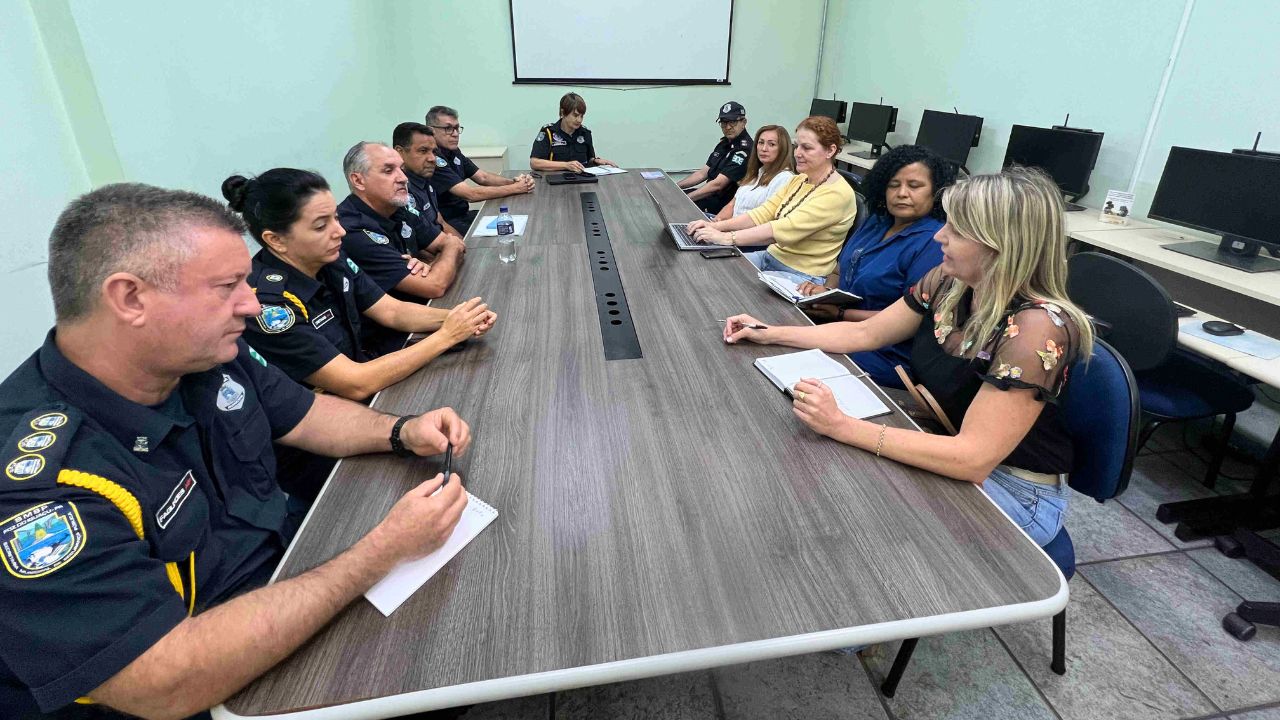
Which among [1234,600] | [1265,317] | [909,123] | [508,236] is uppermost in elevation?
[909,123]

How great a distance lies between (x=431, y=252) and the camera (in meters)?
2.73

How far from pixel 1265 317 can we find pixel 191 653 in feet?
11.8

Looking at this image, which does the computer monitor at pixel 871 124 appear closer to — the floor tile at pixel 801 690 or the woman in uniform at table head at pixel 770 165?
the woman in uniform at table head at pixel 770 165

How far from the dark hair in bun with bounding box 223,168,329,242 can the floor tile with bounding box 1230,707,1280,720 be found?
2.67 metres

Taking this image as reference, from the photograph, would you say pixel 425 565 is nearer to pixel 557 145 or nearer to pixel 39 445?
pixel 39 445

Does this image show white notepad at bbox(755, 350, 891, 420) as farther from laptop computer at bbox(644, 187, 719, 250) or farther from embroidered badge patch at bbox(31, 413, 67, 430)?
embroidered badge patch at bbox(31, 413, 67, 430)

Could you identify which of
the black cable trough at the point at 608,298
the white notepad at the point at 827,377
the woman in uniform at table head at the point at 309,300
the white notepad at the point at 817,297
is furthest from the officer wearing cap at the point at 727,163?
the woman in uniform at table head at the point at 309,300

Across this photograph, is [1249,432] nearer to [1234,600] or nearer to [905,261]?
[1234,600]

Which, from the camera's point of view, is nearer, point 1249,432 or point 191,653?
point 191,653

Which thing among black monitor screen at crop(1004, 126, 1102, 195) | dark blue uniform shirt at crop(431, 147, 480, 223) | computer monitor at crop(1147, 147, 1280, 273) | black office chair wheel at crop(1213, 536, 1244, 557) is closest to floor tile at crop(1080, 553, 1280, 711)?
black office chair wheel at crop(1213, 536, 1244, 557)

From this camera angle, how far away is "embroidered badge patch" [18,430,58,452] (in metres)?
0.72

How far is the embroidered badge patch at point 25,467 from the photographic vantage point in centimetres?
69

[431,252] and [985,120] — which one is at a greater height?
[985,120]

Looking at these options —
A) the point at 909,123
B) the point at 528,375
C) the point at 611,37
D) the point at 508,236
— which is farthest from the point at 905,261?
the point at 611,37
